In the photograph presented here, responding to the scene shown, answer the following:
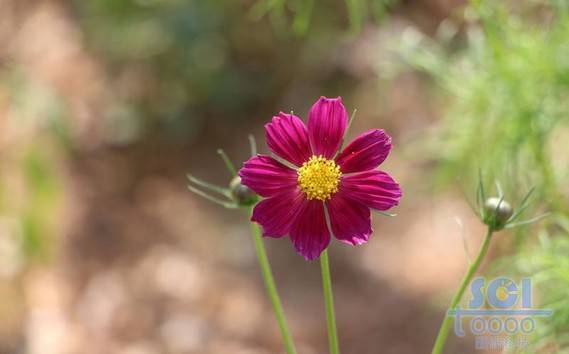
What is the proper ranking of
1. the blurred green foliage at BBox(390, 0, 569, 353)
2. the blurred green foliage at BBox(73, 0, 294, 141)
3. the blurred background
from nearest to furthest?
the blurred green foliage at BBox(390, 0, 569, 353), the blurred background, the blurred green foliage at BBox(73, 0, 294, 141)

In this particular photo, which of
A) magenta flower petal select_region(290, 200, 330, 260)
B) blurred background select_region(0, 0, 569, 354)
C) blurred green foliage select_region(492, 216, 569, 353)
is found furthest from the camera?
blurred background select_region(0, 0, 569, 354)

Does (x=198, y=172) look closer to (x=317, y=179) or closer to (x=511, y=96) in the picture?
(x=511, y=96)

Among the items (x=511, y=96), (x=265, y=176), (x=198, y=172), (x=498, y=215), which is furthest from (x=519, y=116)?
(x=198, y=172)

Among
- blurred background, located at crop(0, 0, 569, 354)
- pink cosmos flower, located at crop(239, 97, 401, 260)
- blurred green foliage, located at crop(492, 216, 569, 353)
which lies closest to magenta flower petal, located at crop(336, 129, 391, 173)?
pink cosmos flower, located at crop(239, 97, 401, 260)

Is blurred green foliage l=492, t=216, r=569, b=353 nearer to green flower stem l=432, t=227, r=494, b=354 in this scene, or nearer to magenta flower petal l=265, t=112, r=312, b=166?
green flower stem l=432, t=227, r=494, b=354

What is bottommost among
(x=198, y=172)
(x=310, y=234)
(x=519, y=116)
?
(x=310, y=234)

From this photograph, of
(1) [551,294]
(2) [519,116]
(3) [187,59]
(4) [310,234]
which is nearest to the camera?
(4) [310,234]

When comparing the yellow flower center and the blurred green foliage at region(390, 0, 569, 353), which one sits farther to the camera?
the blurred green foliage at region(390, 0, 569, 353)
